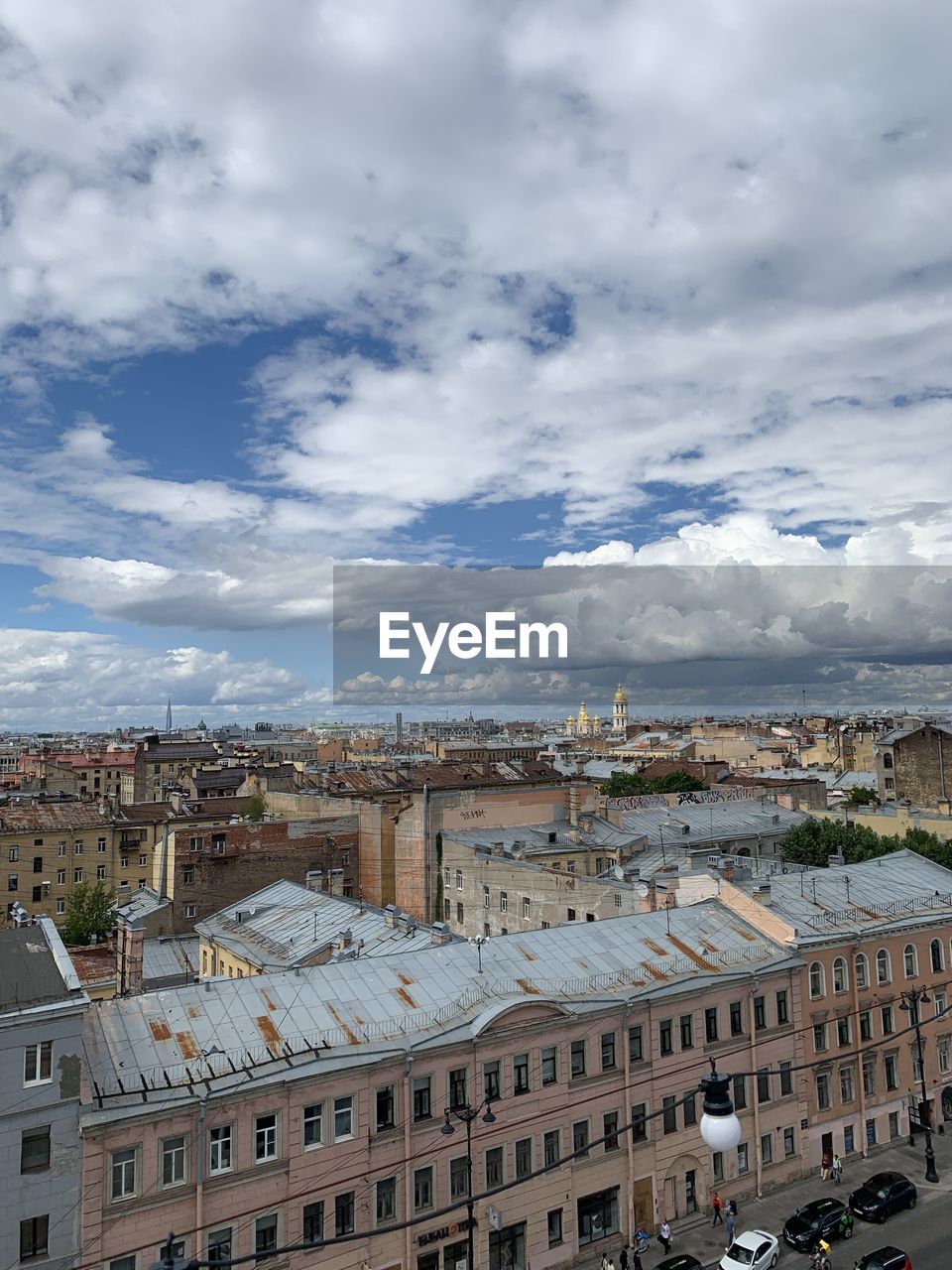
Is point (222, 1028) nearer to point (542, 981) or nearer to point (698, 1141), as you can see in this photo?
point (542, 981)

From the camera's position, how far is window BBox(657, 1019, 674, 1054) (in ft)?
99.8

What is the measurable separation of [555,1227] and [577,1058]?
189 inches

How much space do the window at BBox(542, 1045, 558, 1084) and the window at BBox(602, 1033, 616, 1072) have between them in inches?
77.4

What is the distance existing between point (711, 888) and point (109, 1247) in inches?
1023

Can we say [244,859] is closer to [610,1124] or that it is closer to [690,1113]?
[610,1124]

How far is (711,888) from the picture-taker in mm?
39469

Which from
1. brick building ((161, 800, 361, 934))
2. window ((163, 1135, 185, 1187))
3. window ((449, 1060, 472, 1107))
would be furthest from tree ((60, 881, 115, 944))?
window ((449, 1060, 472, 1107))

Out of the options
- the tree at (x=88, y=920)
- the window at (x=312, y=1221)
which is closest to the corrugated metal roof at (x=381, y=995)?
the window at (x=312, y=1221)

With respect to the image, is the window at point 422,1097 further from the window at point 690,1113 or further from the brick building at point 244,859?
the brick building at point 244,859

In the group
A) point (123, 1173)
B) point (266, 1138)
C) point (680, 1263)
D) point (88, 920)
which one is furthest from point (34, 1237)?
point (88, 920)

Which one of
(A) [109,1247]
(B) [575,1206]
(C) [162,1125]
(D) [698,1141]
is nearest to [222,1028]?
(C) [162,1125]

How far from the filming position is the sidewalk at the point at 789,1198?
1133 inches

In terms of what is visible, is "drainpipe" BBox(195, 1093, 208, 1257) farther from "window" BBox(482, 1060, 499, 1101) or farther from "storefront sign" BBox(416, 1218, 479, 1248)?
"window" BBox(482, 1060, 499, 1101)

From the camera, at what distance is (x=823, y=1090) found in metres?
34.4
